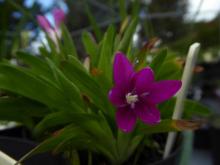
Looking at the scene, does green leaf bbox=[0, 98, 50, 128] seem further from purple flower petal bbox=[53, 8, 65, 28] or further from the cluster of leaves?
purple flower petal bbox=[53, 8, 65, 28]

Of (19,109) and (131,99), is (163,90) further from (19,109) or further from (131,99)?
(19,109)

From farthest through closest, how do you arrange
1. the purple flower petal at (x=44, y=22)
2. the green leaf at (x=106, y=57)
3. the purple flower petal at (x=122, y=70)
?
the purple flower petal at (x=44, y=22) < the green leaf at (x=106, y=57) < the purple flower petal at (x=122, y=70)

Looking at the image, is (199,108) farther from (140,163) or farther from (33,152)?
(33,152)

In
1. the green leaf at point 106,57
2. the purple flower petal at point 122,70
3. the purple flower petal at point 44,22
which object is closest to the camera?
the purple flower petal at point 122,70

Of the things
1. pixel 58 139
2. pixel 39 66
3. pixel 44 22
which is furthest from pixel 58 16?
pixel 58 139

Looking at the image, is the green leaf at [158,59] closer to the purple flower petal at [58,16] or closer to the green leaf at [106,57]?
the green leaf at [106,57]

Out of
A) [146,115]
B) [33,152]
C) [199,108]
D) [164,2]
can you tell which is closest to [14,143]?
[33,152]

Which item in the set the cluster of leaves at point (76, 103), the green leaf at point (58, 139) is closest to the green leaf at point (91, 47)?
the cluster of leaves at point (76, 103)

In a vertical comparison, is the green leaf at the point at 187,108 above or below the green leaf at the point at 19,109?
below
